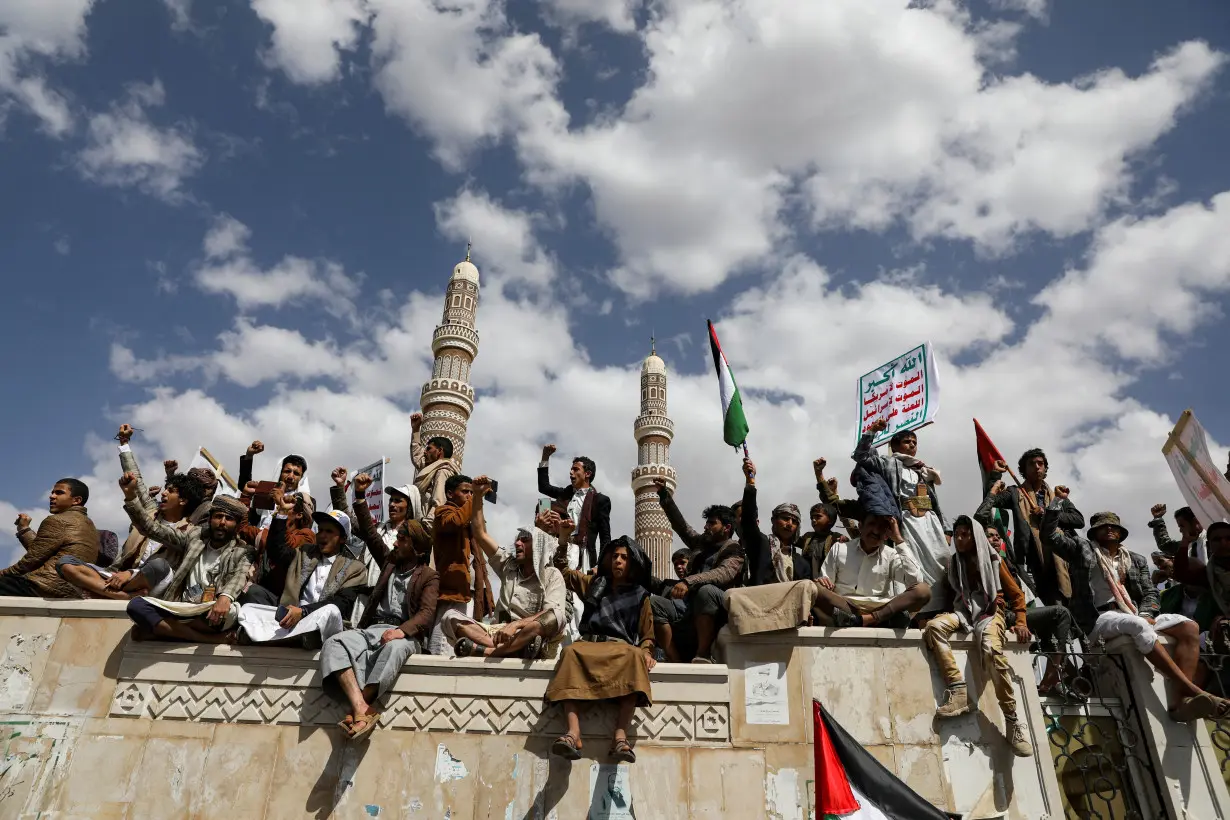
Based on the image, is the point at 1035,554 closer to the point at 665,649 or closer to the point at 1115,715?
the point at 1115,715

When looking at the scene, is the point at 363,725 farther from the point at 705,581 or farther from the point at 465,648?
the point at 705,581

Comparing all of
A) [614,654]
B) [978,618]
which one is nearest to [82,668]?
[614,654]

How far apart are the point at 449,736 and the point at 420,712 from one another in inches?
8.1

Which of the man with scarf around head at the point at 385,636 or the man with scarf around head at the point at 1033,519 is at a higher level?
the man with scarf around head at the point at 1033,519

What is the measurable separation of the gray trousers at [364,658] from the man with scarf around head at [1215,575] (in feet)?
15.9

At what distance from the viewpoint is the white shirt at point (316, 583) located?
475 cm

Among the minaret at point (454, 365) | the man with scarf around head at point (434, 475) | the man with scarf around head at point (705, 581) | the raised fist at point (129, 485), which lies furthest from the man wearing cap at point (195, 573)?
the minaret at point (454, 365)

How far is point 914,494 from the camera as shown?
5.79 metres

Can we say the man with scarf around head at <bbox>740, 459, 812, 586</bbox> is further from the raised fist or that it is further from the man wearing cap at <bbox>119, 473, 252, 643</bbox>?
the raised fist

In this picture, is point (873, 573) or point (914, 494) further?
point (914, 494)

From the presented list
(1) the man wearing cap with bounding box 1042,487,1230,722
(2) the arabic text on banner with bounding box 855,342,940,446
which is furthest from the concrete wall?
(2) the arabic text on banner with bounding box 855,342,940,446

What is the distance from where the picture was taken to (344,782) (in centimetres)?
401

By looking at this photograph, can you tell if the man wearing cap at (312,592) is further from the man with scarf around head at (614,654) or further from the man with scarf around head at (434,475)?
the man with scarf around head at (614,654)

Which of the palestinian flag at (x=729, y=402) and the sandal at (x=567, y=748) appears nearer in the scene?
the sandal at (x=567, y=748)
